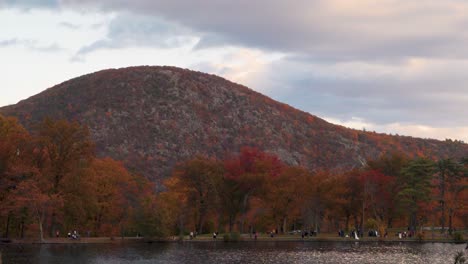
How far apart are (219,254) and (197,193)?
125 feet

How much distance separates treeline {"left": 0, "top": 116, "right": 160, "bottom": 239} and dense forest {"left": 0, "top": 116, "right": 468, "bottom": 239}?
155mm

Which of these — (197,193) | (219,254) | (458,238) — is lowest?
(219,254)

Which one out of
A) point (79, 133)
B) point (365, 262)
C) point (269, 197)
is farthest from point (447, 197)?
point (79, 133)

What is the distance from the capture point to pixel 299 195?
117m

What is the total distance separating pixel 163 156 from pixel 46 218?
9381cm

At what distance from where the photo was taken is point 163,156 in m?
195

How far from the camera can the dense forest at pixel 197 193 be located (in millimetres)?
98188

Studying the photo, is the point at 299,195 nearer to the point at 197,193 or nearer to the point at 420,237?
the point at 197,193

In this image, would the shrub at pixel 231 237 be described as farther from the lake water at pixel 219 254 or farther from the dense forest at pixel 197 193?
the lake water at pixel 219 254

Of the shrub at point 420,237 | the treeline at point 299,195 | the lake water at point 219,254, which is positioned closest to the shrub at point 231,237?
the treeline at point 299,195

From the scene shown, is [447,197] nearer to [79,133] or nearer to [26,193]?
[79,133]

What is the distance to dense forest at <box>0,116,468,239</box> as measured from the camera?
322ft

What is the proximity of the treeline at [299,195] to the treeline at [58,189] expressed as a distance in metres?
8.65

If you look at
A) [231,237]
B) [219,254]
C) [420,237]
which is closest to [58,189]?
[231,237]
